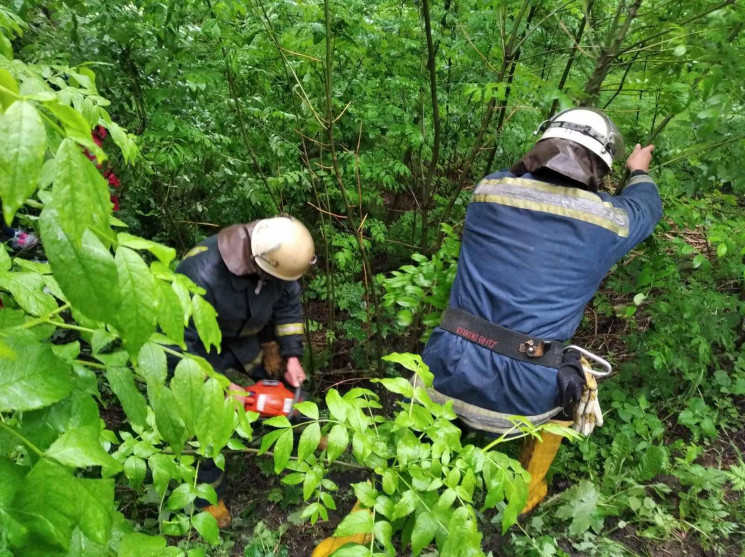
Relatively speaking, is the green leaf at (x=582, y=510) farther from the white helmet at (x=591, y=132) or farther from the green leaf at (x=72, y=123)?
the green leaf at (x=72, y=123)

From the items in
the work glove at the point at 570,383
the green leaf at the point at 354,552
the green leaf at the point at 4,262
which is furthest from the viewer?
the work glove at the point at 570,383

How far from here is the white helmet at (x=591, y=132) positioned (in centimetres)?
245

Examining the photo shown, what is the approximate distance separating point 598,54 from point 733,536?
2.93 meters

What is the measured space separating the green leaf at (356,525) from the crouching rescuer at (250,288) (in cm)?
164

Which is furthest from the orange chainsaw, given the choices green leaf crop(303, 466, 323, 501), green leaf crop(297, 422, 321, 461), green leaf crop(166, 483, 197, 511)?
green leaf crop(297, 422, 321, 461)

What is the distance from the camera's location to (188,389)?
89 cm

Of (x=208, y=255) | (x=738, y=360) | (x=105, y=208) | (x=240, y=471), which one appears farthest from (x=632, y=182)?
(x=240, y=471)

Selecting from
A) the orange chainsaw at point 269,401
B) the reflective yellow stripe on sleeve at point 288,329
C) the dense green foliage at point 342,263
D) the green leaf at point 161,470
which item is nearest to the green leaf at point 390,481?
the dense green foliage at point 342,263

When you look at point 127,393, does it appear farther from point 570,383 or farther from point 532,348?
point 570,383

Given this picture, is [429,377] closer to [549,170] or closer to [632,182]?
[549,170]

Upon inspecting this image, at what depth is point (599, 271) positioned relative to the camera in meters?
2.55

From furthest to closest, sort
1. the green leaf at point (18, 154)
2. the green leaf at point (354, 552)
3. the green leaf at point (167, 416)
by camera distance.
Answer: the green leaf at point (354, 552) → the green leaf at point (167, 416) → the green leaf at point (18, 154)

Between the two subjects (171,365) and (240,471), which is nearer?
(171,365)

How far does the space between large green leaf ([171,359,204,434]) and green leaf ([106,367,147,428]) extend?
0.12 metres
